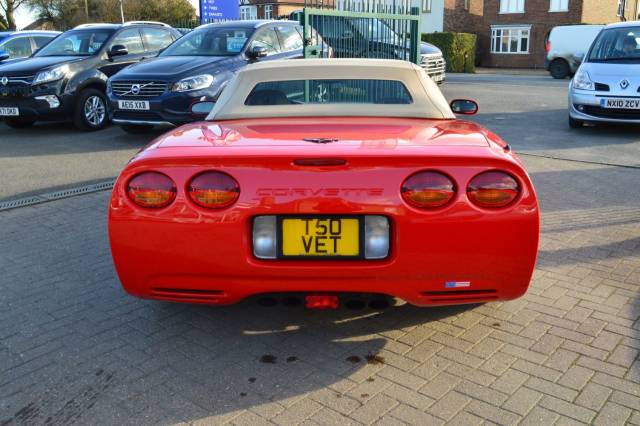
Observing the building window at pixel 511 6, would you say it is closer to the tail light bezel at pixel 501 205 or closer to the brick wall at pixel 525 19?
the brick wall at pixel 525 19

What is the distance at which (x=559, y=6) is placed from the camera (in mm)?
40750

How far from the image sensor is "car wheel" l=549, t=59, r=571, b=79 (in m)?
26.8

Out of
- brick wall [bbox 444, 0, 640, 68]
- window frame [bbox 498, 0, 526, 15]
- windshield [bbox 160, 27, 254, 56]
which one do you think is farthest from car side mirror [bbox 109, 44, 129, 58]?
window frame [bbox 498, 0, 526, 15]

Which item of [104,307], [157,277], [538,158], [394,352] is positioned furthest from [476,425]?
[538,158]

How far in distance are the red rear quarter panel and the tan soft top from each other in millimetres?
913

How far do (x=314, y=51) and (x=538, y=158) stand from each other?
12.8 ft

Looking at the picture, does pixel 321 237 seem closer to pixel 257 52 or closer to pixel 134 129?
pixel 257 52

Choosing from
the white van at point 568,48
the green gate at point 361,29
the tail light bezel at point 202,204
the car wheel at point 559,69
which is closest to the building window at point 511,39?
the white van at point 568,48

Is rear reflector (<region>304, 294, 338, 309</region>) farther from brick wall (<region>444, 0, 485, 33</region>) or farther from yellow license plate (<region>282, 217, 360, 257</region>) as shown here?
brick wall (<region>444, 0, 485, 33</region>)

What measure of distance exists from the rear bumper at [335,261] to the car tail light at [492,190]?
0.04 m

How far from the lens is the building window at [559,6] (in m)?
40.4

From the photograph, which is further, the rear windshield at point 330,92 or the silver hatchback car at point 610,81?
the silver hatchback car at point 610,81

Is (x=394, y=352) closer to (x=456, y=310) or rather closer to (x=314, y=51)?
(x=456, y=310)

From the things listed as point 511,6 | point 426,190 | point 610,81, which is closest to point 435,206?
point 426,190
